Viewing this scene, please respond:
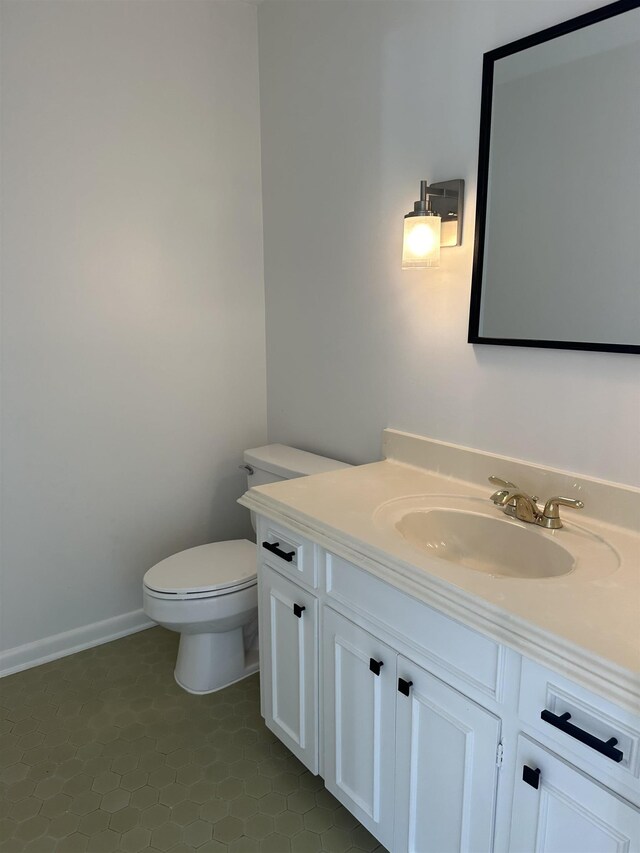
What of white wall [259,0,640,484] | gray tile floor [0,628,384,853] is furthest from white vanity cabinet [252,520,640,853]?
white wall [259,0,640,484]

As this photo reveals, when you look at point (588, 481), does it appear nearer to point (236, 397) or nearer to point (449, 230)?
point (449, 230)

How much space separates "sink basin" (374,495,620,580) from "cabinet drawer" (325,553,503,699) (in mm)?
128

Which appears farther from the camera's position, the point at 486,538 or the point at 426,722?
the point at 486,538

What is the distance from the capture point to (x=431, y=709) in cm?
127

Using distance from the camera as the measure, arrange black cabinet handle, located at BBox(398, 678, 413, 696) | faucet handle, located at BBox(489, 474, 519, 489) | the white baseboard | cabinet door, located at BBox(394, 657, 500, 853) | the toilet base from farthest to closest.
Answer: the white baseboard < the toilet base < faucet handle, located at BBox(489, 474, 519, 489) < black cabinet handle, located at BBox(398, 678, 413, 696) < cabinet door, located at BBox(394, 657, 500, 853)

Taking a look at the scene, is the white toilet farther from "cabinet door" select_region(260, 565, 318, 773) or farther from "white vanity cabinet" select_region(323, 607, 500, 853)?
"white vanity cabinet" select_region(323, 607, 500, 853)

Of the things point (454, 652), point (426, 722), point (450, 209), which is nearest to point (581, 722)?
point (454, 652)

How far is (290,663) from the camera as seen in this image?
1727mm

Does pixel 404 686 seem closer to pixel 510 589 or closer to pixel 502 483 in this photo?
pixel 510 589

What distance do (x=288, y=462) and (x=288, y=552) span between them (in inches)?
26.6

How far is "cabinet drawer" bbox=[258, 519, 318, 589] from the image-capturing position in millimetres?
1583

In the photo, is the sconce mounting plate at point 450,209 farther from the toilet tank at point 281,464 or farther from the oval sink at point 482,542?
the toilet tank at point 281,464

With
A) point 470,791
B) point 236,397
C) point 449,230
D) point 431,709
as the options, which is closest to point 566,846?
point 470,791

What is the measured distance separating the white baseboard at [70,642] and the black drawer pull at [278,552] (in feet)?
3.32
